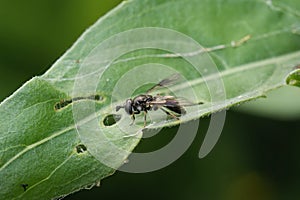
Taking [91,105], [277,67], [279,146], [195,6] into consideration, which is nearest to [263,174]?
[279,146]

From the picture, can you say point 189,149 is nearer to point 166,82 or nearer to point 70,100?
point 166,82

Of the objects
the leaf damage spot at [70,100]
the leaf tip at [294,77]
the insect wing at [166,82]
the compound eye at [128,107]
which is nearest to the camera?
the leaf tip at [294,77]

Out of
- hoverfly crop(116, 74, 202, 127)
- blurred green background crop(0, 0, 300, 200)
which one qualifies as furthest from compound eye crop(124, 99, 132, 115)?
blurred green background crop(0, 0, 300, 200)

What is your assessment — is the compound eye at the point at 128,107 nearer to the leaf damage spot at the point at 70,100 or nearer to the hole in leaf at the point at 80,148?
the leaf damage spot at the point at 70,100

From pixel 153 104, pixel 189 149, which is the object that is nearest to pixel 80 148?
pixel 153 104

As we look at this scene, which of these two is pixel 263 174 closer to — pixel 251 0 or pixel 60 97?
pixel 251 0

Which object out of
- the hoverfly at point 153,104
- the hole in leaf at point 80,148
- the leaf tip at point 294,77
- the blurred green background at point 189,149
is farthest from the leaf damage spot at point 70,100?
the blurred green background at point 189,149

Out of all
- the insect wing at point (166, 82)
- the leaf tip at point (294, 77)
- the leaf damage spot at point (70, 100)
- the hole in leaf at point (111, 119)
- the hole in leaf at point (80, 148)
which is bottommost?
the hole in leaf at point (80, 148)

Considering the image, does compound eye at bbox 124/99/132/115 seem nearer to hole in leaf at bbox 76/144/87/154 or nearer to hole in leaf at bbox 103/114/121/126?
hole in leaf at bbox 103/114/121/126
